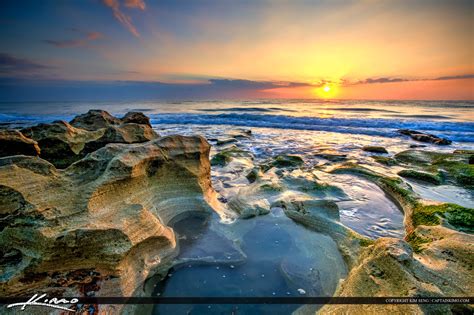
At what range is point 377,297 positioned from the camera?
2.98 m

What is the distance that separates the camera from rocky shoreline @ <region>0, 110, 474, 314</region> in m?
3.27

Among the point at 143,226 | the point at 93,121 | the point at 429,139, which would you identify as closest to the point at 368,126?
the point at 429,139

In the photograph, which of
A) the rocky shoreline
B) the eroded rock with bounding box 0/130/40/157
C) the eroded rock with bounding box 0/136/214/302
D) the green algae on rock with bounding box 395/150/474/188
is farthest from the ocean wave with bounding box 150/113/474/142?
the eroded rock with bounding box 0/130/40/157

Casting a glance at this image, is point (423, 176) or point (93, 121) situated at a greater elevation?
point (93, 121)

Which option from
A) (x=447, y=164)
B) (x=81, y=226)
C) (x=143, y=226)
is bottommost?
(x=447, y=164)

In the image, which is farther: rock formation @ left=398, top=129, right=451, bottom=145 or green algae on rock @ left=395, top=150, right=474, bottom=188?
rock formation @ left=398, top=129, right=451, bottom=145

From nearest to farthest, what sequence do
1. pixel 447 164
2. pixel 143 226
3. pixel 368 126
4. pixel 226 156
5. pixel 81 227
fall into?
pixel 81 227, pixel 143 226, pixel 447 164, pixel 226 156, pixel 368 126

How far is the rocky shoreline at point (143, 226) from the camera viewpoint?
3268 millimetres

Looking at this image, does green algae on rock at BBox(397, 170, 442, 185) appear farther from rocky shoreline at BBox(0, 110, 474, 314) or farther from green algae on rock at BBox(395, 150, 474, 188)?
rocky shoreline at BBox(0, 110, 474, 314)

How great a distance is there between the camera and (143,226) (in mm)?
4289

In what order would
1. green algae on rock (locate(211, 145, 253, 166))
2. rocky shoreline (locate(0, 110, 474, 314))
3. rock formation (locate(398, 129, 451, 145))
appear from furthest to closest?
1. rock formation (locate(398, 129, 451, 145))
2. green algae on rock (locate(211, 145, 253, 166))
3. rocky shoreline (locate(0, 110, 474, 314))

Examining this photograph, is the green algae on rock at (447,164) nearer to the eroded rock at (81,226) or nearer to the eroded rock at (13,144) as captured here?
the eroded rock at (81,226)

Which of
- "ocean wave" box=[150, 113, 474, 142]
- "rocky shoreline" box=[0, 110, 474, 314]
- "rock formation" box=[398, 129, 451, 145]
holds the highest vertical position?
"rocky shoreline" box=[0, 110, 474, 314]

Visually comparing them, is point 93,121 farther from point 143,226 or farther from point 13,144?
point 143,226
